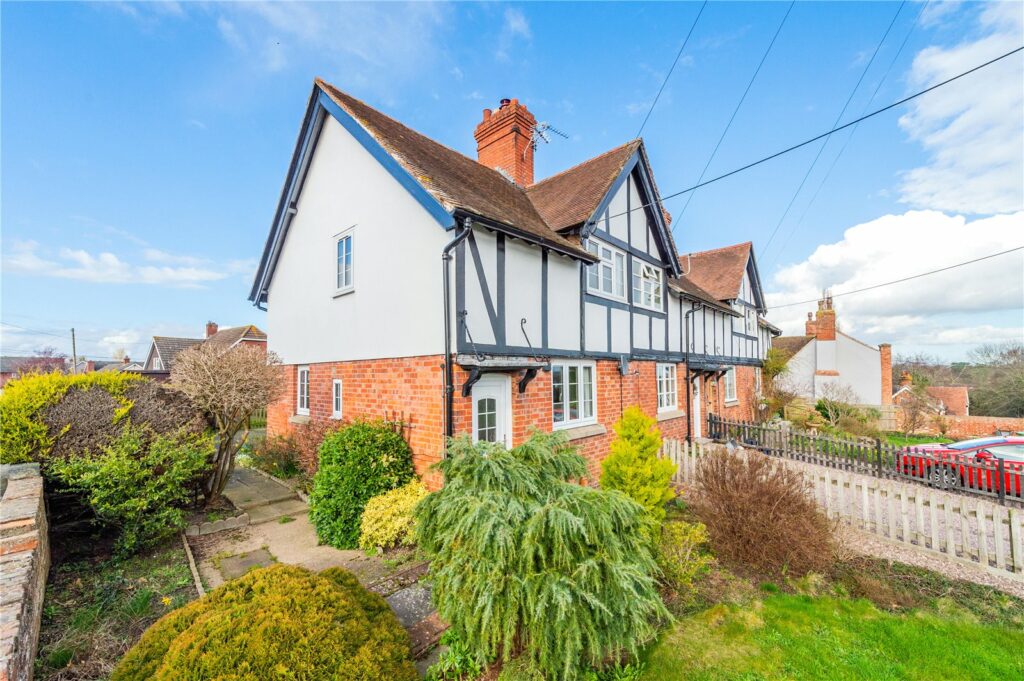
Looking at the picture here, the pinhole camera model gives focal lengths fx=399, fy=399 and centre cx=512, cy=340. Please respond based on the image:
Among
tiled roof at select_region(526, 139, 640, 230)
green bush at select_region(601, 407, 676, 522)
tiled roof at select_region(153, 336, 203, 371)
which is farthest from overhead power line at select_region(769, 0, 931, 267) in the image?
tiled roof at select_region(153, 336, 203, 371)

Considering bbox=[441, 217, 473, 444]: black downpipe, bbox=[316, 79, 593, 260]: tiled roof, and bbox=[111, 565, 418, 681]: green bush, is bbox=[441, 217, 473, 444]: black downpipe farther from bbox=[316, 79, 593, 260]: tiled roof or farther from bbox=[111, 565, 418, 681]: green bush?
bbox=[111, 565, 418, 681]: green bush

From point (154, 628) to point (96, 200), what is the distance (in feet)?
34.9

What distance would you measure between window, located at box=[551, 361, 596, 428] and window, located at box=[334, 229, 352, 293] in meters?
5.10

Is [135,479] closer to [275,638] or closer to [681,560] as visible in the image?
[275,638]

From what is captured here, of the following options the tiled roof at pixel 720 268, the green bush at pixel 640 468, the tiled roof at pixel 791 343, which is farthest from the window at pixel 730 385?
the green bush at pixel 640 468

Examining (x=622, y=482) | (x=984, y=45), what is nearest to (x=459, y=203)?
(x=622, y=482)

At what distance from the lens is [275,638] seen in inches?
102

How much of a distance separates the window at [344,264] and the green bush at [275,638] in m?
6.83

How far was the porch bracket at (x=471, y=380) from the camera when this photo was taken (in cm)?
658

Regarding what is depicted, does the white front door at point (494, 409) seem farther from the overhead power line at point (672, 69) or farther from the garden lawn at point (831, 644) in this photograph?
the overhead power line at point (672, 69)

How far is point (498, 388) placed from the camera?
7.66 meters

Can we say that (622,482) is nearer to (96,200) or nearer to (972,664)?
(972,664)

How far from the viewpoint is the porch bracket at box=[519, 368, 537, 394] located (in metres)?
7.56

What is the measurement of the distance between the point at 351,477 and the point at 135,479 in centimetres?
282
